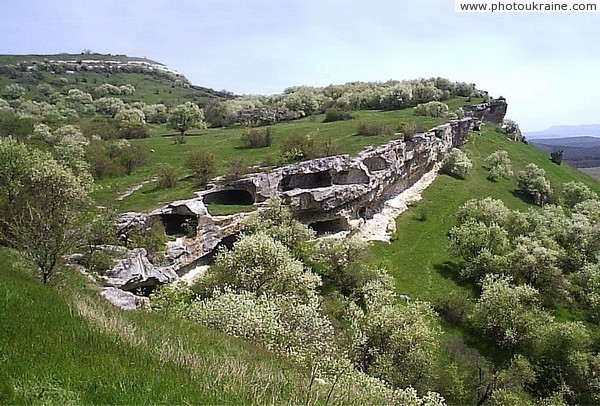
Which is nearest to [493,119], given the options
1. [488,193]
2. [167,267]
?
[488,193]

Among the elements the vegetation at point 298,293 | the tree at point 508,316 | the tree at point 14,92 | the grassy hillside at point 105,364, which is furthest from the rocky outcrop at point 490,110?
the tree at point 14,92

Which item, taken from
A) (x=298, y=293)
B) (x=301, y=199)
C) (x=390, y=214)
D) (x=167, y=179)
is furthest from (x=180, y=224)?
(x=390, y=214)

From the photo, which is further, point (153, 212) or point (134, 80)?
point (134, 80)

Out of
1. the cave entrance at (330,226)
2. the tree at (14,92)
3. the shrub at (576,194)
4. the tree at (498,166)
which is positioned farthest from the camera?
the tree at (14,92)

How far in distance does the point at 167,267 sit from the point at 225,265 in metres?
3.86

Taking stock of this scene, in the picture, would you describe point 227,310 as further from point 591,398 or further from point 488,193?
point 488,193

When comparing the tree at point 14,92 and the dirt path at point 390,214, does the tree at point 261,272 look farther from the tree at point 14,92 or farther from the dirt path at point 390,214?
the tree at point 14,92

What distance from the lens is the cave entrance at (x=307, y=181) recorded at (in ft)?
156

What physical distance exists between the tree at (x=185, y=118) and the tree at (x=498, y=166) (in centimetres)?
4935

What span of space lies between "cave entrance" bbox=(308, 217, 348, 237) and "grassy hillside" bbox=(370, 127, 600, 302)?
3.92m

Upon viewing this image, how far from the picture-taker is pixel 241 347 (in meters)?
11.8

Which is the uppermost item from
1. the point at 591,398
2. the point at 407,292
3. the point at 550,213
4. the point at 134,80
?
the point at 134,80

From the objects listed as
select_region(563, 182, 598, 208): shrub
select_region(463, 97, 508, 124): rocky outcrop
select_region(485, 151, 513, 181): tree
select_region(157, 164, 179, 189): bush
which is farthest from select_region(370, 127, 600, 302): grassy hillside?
select_region(157, 164, 179, 189): bush

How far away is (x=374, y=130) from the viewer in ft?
215
